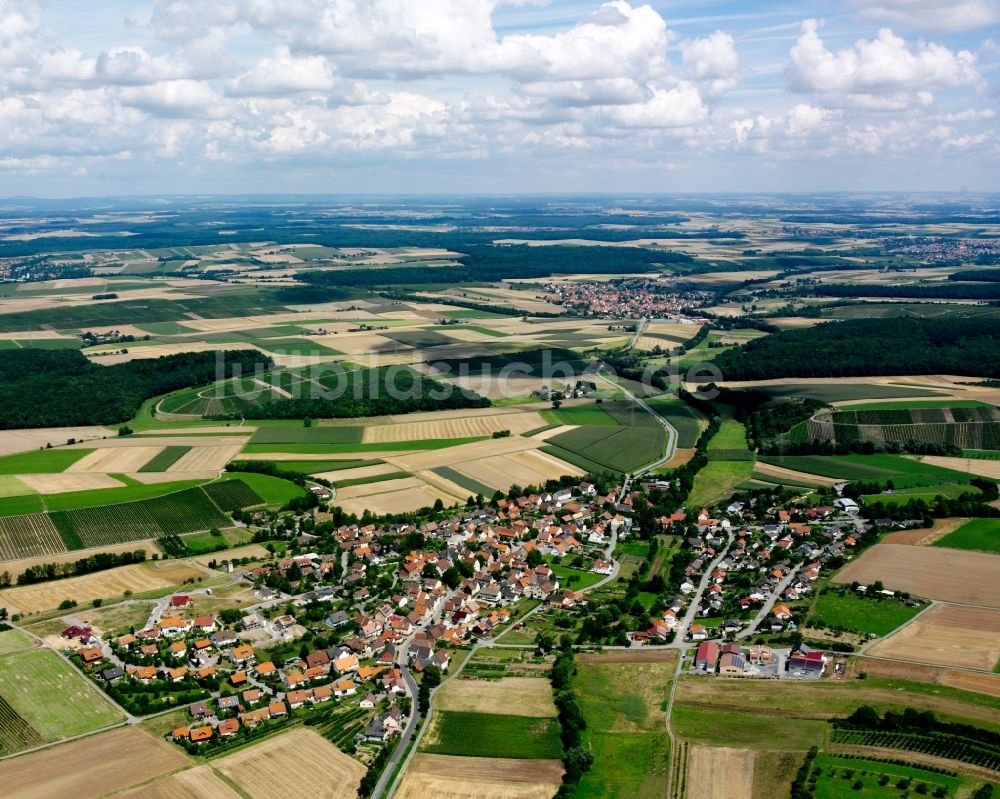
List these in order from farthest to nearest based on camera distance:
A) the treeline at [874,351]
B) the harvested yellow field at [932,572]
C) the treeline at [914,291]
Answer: the treeline at [914,291] → the treeline at [874,351] → the harvested yellow field at [932,572]

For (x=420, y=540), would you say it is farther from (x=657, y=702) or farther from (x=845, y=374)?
(x=845, y=374)

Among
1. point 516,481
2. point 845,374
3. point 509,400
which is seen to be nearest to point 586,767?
point 516,481

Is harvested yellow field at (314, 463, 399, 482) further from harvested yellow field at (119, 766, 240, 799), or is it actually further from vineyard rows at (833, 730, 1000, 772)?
vineyard rows at (833, 730, 1000, 772)

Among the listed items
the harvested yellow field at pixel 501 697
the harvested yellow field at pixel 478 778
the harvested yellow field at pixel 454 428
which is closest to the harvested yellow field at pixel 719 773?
the harvested yellow field at pixel 478 778

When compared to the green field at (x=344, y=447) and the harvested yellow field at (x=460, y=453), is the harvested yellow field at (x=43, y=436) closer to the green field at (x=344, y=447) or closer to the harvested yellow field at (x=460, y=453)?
the green field at (x=344, y=447)

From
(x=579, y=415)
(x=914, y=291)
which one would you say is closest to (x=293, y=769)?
Answer: (x=579, y=415)

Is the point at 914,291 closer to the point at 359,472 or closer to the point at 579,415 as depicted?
the point at 579,415
